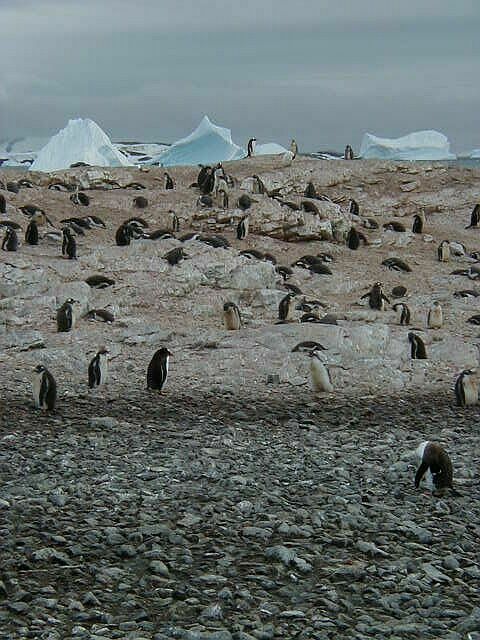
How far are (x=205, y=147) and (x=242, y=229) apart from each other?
21988mm

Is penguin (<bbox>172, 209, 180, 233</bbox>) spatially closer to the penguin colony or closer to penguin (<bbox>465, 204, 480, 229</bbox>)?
the penguin colony

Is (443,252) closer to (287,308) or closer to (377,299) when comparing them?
(377,299)

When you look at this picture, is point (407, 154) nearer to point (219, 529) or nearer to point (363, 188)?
point (363, 188)

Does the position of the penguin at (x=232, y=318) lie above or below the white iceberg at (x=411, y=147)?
below

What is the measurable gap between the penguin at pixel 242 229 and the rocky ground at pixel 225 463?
293cm

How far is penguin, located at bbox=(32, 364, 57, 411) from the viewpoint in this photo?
10.3 m

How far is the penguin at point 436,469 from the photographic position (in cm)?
787

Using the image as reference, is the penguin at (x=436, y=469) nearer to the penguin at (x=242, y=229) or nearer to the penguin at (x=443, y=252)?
the penguin at (x=242, y=229)

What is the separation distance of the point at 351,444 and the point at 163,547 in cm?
365

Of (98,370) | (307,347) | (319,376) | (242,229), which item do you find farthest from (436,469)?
(242,229)

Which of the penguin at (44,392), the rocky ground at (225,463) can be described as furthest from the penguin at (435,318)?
the penguin at (44,392)

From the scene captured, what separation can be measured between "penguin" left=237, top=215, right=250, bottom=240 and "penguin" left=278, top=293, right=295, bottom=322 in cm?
622

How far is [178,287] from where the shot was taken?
55.9ft


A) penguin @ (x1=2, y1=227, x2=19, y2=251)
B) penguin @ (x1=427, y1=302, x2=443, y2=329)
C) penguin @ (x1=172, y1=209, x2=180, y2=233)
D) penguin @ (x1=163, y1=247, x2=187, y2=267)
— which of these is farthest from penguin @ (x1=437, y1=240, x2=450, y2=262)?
penguin @ (x1=2, y1=227, x2=19, y2=251)
